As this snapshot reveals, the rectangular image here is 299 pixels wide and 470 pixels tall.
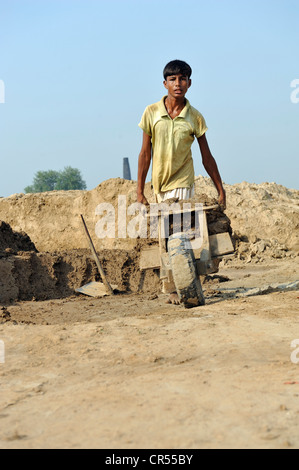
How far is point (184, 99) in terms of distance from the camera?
5801 mm

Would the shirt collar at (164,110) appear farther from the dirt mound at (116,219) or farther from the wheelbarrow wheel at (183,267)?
the dirt mound at (116,219)

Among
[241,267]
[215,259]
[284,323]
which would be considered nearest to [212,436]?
[284,323]

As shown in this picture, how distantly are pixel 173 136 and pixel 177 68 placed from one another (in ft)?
2.26

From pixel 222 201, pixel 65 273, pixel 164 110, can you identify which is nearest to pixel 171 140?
pixel 164 110

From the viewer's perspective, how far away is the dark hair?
18.3ft

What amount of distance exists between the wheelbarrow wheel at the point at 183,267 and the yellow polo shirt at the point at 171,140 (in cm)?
76

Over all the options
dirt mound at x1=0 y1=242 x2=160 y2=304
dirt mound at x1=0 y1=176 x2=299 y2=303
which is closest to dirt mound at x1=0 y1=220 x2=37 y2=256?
dirt mound at x1=0 y1=176 x2=299 y2=303

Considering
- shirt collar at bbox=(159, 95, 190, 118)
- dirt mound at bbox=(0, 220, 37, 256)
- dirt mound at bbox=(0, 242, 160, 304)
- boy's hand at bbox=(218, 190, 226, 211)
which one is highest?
shirt collar at bbox=(159, 95, 190, 118)

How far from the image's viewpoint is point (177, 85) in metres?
5.59

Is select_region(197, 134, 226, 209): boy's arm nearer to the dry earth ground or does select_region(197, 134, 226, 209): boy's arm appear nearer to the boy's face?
the boy's face

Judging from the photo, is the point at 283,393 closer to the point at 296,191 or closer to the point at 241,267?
the point at 241,267

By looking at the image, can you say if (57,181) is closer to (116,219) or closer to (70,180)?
(70,180)

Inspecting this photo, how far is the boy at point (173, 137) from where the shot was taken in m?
5.64

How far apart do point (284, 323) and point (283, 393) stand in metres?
1.71
